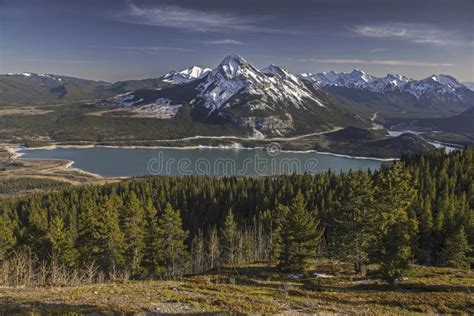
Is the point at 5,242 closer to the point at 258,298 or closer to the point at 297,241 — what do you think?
the point at 297,241

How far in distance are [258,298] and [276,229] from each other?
3332cm

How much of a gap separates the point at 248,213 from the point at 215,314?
255 ft

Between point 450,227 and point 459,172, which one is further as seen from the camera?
point 459,172

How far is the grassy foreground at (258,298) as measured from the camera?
19.1 meters

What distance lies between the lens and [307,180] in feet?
346

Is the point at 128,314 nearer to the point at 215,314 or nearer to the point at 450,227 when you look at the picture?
the point at 215,314

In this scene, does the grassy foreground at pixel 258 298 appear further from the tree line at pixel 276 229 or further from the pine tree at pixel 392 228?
the tree line at pixel 276 229

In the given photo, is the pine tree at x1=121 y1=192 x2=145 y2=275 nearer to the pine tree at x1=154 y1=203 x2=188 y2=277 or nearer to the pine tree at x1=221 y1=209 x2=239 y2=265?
the pine tree at x1=154 y1=203 x2=188 y2=277

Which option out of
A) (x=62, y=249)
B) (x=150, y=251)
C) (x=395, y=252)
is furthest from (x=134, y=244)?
(x=395, y=252)

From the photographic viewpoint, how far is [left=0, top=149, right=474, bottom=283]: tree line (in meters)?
36.0

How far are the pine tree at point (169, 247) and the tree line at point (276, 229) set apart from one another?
17 centimetres

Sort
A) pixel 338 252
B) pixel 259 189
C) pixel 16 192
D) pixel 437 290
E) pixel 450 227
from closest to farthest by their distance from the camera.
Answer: pixel 437 290 → pixel 338 252 → pixel 450 227 → pixel 259 189 → pixel 16 192

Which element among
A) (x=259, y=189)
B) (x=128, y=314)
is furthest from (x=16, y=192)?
(x=128, y=314)

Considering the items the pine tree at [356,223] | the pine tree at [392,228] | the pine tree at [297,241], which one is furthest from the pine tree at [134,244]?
the pine tree at [392,228]
